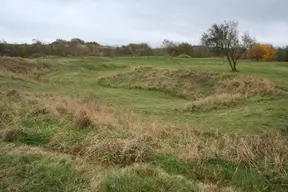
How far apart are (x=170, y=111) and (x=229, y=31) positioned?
14.2 m

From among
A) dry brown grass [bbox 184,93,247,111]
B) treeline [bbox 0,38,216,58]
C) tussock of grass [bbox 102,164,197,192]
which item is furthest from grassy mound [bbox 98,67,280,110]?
treeline [bbox 0,38,216,58]

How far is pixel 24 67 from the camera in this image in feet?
117

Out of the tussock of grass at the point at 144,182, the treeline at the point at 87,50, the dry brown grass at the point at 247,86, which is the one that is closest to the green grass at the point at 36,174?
the tussock of grass at the point at 144,182

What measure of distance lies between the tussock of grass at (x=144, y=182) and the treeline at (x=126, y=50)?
163ft

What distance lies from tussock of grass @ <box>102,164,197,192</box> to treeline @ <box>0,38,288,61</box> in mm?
49568

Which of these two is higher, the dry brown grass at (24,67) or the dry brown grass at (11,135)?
the dry brown grass at (11,135)

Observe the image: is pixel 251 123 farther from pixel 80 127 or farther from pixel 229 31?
pixel 229 31

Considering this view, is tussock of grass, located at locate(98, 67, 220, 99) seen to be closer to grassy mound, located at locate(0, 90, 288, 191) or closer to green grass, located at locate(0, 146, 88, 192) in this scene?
grassy mound, located at locate(0, 90, 288, 191)

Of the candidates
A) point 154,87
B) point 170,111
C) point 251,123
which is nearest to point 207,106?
point 170,111

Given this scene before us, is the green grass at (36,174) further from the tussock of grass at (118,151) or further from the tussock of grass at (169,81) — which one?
the tussock of grass at (169,81)

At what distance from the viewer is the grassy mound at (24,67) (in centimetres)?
3299

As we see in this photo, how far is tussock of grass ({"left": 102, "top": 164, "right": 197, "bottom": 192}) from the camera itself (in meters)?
6.06

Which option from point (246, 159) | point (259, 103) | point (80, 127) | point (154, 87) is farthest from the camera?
point (154, 87)

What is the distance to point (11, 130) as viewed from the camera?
9031 mm
